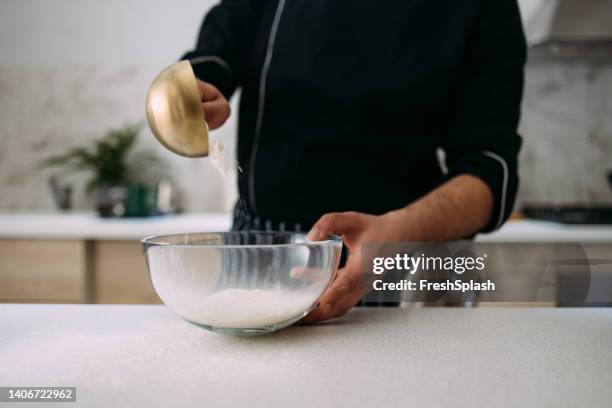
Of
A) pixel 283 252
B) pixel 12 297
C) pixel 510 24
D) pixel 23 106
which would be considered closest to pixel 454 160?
pixel 510 24

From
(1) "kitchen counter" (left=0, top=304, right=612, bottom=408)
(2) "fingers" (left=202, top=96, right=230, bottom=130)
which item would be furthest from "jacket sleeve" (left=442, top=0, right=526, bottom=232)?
(2) "fingers" (left=202, top=96, right=230, bottom=130)

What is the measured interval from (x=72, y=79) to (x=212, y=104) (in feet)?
5.74

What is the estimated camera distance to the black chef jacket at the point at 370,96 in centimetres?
86

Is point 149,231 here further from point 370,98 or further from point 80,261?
point 370,98

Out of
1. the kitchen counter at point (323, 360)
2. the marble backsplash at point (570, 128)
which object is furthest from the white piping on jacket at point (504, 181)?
the marble backsplash at point (570, 128)

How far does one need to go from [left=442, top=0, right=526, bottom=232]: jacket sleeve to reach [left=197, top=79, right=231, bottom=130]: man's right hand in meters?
0.40

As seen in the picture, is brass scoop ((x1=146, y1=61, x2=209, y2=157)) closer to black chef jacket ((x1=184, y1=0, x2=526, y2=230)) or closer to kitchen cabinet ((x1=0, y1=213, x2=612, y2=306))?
black chef jacket ((x1=184, y1=0, x2=526, y2=230))

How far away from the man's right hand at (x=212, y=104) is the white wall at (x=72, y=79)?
1.50m

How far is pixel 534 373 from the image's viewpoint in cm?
37

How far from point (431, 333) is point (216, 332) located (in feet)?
0.63

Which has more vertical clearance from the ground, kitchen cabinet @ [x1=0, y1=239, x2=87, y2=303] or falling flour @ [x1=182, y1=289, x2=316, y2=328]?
falling flour @ [x1=182, y1=289, x2=316, y2=328]

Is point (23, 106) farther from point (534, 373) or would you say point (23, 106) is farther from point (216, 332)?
point (534, 373)

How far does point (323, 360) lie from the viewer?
1.29ft

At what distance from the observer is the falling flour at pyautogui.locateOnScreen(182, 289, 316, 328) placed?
0.41 metres
